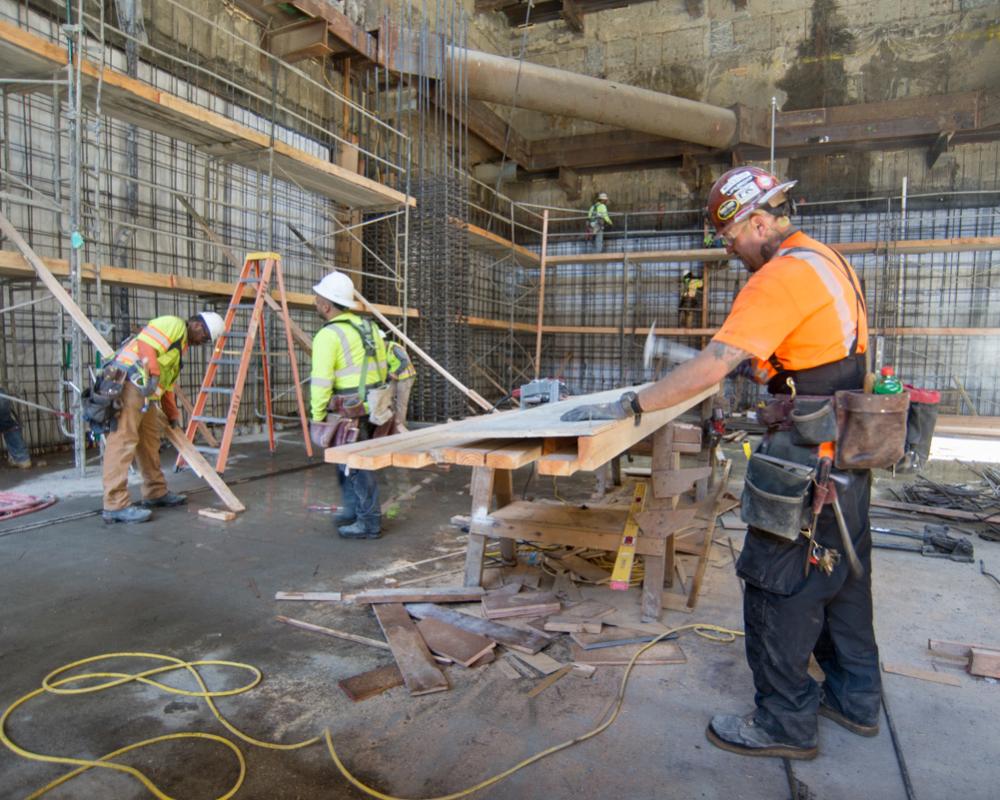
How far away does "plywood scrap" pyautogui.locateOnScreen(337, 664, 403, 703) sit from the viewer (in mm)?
2637

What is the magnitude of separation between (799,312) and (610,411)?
76cm

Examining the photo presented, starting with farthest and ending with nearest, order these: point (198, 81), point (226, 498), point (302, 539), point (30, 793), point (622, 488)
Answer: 1. point (198, 81)
2. point (622, 488)
3. point (226, 498)
4. point (302, 539)
5. point (30, 793)

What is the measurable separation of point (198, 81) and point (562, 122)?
28.2 ft

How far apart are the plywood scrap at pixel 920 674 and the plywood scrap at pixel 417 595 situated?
1983 millimetres

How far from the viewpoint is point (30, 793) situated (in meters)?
2.06

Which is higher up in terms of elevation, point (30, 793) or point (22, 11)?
point (22, 11)

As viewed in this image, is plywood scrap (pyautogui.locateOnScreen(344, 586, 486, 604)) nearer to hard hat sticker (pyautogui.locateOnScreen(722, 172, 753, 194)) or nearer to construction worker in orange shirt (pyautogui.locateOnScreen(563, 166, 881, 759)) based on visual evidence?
construction worker in orange shirt (pyautogui.locateOnScreen(563, 166, 881, 759))

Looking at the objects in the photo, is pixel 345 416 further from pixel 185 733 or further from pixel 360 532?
pixel 185 733

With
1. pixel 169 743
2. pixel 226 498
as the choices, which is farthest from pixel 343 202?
pixel 169 743

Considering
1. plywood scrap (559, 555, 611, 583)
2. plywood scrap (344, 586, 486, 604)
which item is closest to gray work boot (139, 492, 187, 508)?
plywood scrap (344, 586, 486, 604)

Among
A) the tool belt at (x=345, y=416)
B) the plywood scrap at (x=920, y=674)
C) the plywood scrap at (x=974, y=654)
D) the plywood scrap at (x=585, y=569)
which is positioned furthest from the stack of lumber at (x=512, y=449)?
the tool belt at (x=345, y=416)

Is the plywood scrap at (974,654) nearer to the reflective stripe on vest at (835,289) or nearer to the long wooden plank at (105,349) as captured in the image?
the reflective stripe on vest at (835,289)

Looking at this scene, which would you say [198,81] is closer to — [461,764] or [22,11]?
[22,11]

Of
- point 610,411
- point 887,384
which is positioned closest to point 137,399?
point 610,411
